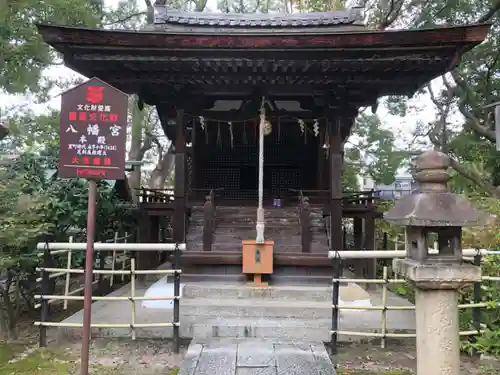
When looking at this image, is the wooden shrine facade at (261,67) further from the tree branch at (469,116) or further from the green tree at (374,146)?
the green tree at (374,146)

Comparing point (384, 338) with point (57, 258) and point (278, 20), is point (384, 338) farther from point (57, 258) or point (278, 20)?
point (278, 20)

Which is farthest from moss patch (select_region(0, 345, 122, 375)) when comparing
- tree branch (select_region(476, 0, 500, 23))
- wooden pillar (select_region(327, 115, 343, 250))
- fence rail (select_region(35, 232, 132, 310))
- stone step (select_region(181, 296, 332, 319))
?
tree branch (select_region(476, 0, 500, 23))

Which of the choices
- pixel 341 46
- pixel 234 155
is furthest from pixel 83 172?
pixel 234 155

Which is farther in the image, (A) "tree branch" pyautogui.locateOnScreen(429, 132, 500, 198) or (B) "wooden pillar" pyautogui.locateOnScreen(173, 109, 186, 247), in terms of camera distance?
(A) "tree branch" pyautogui.locateOnScreen(429, 132, 500, 198)

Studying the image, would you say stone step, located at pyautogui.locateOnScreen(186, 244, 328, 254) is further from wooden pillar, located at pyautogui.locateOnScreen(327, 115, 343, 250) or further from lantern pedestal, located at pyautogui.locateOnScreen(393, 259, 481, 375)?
lantern pedestal, located at pyautogui.locateOnScreen(393, 259, 481, 375)

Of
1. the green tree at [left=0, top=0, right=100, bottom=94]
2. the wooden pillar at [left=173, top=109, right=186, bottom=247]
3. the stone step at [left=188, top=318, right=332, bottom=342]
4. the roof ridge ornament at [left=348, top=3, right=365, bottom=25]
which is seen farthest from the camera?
the roof ridge ornament at [left=348, top=3, right=365, bottom=25]

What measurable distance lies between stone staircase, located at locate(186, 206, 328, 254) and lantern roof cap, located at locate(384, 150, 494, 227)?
473 cm

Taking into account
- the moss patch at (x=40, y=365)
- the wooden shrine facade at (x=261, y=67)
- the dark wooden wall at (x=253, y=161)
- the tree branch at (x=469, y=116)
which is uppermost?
the tree branch at (x=469, y=116)

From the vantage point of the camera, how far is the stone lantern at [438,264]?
3199 millimetres

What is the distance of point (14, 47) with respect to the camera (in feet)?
33.3

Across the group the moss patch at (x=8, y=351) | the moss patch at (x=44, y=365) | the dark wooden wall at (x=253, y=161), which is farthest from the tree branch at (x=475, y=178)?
the moss patch at (x=8, y=351)

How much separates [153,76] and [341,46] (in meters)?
3.46

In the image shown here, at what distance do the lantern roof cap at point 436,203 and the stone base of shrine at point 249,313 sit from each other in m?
1.96

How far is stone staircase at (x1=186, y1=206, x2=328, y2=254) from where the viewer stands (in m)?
8.05
